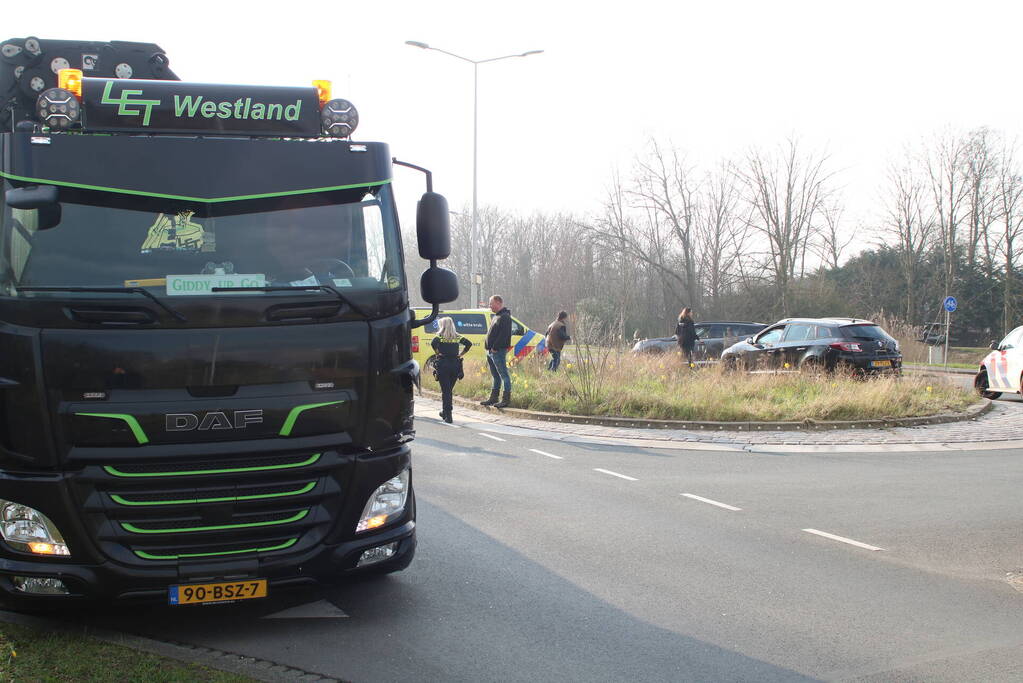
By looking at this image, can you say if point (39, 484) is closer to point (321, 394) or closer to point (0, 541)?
point (0, 541)

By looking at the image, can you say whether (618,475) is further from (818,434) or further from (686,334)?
(686,334)

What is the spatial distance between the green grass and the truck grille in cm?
46

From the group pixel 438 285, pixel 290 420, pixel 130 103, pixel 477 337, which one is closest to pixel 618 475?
pixel 438 285

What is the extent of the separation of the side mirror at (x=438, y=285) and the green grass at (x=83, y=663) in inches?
96.1

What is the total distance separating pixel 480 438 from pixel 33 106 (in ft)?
23.5

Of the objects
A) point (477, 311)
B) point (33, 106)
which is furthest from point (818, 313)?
point (33, 106)

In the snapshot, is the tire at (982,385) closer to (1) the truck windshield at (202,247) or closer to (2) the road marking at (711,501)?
(2) the road marking at (711,501)

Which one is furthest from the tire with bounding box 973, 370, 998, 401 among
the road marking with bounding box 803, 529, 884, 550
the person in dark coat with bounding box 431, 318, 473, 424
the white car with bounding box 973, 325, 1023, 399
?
the road marking with bounding box 803, 529, 884, 550

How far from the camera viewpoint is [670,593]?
5.26 metres

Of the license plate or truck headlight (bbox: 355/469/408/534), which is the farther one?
truck headlight (bbox: 355/469/408/534)

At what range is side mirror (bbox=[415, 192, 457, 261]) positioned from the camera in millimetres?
5195

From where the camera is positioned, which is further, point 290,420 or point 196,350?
point 290,420

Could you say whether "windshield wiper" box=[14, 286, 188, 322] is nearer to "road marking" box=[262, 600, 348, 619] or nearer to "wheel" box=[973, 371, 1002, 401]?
"road marking" box=[262, 600, 348, 619]

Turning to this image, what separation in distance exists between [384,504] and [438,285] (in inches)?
57.8
